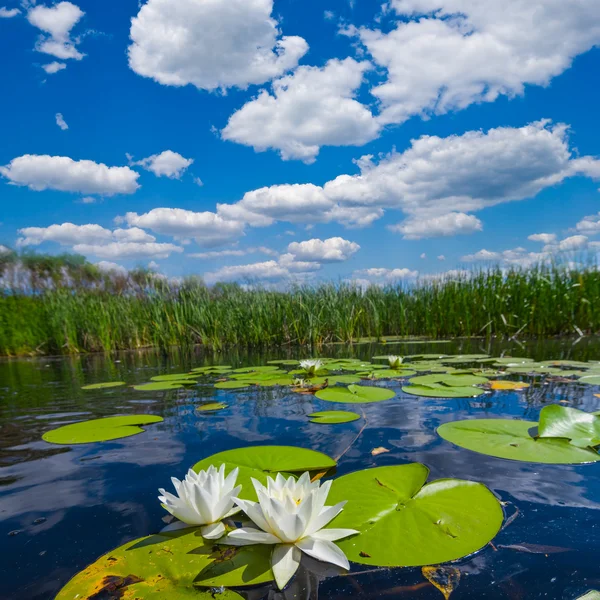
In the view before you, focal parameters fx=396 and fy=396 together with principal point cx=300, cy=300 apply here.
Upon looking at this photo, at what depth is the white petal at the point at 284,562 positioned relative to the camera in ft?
2.84

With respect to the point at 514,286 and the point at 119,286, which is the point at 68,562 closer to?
the point at 514,286

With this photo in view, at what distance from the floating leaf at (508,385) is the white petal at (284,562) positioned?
2.41m

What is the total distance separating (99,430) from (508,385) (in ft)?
9.07

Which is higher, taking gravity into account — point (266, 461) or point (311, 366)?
point (311, 366)

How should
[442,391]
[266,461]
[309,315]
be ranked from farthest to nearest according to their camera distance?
[309,315]
[442,391]
[266,461]

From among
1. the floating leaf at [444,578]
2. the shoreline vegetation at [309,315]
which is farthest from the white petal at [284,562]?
the shoreline vegetation at [309,315]

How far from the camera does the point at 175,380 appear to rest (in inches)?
156

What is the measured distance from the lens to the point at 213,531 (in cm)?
105

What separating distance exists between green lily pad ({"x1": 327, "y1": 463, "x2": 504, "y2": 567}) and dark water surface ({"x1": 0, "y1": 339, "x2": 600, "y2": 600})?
39 millimetres

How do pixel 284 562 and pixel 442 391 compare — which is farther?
pixel 442 391


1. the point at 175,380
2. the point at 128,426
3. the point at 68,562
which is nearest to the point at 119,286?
the point at 175,380

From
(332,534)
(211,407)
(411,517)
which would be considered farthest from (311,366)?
(332,534)

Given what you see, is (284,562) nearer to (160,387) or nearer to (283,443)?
(283,443)

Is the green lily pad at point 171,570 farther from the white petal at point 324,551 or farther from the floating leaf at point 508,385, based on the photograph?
the floating leaf at point 508,385
